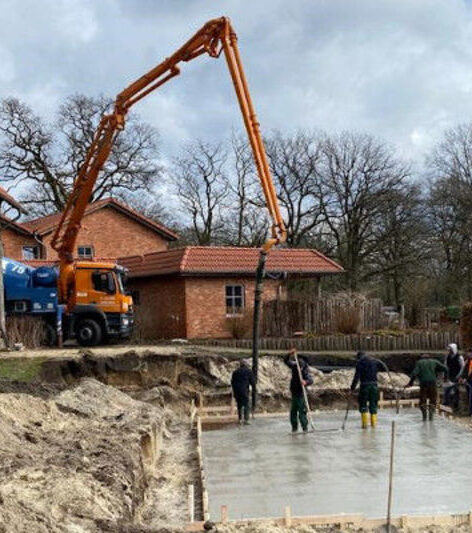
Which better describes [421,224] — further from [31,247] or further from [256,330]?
[256,330]

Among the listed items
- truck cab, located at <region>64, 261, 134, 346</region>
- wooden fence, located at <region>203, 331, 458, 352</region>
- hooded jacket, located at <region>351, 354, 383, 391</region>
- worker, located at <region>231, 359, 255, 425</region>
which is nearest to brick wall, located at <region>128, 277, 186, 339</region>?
wooden fence, located at <region>203, 331, 458, 352</region>

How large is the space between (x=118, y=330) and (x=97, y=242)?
534 inches

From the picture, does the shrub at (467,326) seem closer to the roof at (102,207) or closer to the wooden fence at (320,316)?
the wooden fence at (320,316)

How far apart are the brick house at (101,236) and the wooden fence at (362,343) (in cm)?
1309

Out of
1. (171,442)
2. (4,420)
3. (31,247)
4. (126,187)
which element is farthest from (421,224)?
(4,420)

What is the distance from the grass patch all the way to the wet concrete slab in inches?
221

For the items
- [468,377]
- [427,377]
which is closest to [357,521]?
[427,377]

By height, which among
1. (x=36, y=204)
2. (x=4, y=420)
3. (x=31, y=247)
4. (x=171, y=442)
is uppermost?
(x=36, y=204)

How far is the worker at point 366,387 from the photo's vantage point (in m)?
14.8

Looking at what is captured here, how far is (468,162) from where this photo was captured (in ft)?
145

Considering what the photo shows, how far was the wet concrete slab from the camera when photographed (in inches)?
364

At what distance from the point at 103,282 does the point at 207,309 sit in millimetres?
4936

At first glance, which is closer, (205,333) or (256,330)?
(256,330)

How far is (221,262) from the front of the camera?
89.9 feet
